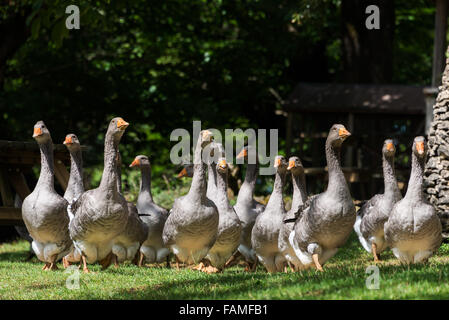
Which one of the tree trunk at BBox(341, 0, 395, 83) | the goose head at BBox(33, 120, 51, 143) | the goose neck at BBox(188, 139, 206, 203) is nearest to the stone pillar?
the goose neck at BBox(188, 139, 206, 203)

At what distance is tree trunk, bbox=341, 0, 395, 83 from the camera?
2172 centimetres

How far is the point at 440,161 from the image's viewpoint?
40.3ft

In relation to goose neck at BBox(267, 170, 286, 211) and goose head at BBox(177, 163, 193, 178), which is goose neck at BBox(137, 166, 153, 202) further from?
goose neck at BBox(267, 170, 286, 211)

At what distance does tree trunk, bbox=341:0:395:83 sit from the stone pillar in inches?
381

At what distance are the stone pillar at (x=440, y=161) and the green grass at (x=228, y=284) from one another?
2.04 metres

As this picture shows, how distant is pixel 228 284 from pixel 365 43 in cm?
1582

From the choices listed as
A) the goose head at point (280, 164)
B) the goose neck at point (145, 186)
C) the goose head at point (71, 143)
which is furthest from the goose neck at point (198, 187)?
the goose head at point (71, 143)

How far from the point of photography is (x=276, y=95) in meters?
24.5

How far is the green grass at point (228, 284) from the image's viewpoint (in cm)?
647

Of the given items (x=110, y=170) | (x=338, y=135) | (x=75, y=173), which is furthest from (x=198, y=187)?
(x=75, y=173)

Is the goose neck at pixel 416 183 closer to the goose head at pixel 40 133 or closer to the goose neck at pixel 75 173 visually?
the goose neck at pixel 75 173

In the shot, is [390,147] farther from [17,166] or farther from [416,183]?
[17,166]

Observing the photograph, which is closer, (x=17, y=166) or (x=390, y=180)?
(x=390, y=180)
